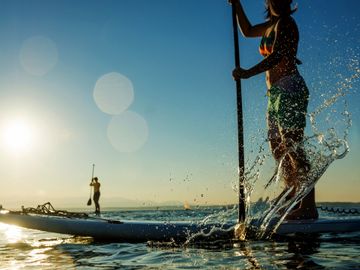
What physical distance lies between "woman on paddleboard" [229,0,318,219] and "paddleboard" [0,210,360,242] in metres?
0.19

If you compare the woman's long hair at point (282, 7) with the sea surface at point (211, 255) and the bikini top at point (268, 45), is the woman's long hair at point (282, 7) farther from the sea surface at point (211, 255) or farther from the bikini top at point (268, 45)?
the sea surface at point (211, 255)

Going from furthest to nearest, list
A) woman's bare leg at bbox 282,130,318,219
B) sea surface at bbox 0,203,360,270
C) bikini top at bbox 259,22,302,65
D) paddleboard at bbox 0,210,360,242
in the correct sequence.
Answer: bikini top at bbox 259,22,302,65, paddleboard at bbox 0,210,360,242, woman's bare leg at bbox 282,130,318,219, sea surface at bbox 0,203,360,270

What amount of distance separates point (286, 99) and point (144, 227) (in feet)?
8.74

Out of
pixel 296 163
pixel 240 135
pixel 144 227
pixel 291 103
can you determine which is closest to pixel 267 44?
pixel 291 103

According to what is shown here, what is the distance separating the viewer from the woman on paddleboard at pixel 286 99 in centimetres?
452

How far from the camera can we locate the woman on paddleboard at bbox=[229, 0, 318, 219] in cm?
452

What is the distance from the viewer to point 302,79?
468 cm

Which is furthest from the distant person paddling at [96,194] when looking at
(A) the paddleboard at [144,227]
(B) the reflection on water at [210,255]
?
(B) the reflection on water at [210,255]

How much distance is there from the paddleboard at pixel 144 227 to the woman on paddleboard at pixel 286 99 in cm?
19

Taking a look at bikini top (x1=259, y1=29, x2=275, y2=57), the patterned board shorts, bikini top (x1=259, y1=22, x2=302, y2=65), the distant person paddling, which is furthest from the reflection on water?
the distant person paddling

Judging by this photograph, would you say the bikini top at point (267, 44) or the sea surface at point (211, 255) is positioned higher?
the bikini top at point (267, 44)

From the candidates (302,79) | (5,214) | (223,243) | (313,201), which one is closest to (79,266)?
(223,243)

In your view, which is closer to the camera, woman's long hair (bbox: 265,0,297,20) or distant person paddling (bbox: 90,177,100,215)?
woman's long hair (bbox: 265,0,297,20)

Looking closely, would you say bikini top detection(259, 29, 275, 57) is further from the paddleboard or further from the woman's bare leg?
A: the paddleboard
